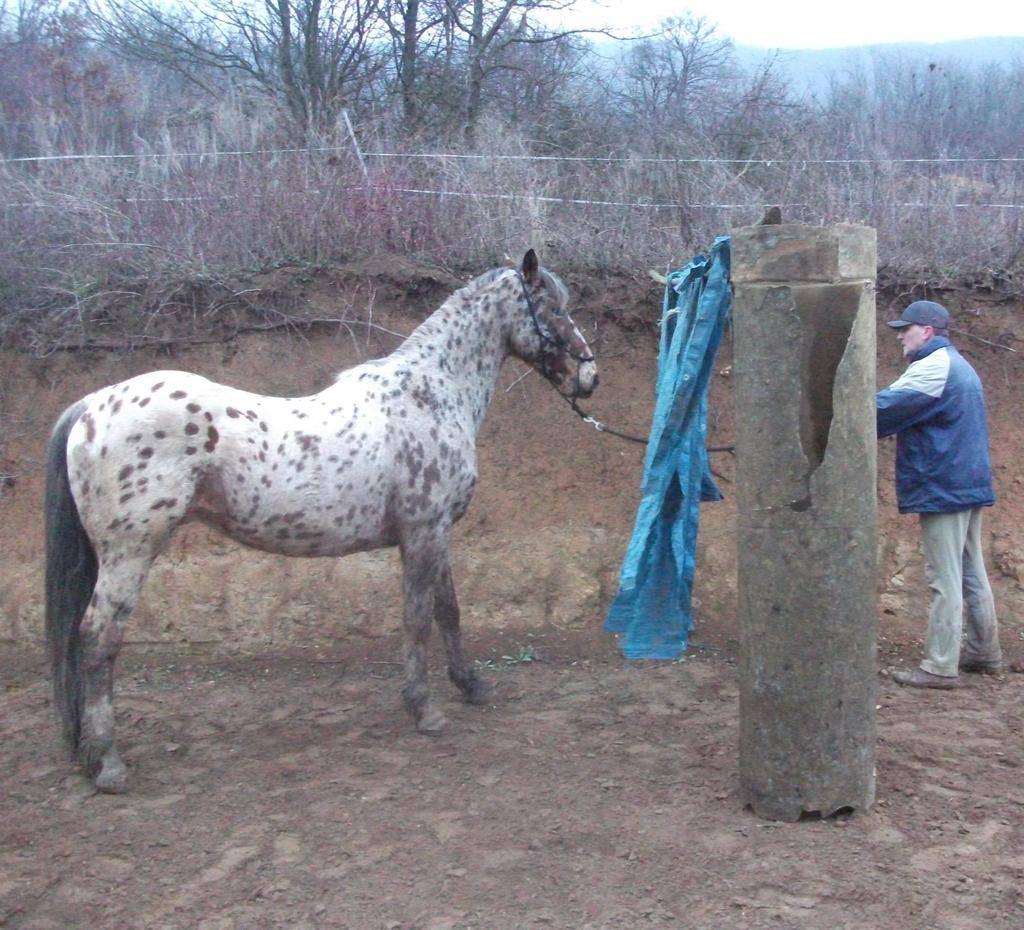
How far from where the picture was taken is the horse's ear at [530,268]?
544cm

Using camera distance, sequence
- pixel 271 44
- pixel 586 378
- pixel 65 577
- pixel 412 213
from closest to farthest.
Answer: pixel 65 577
pixel 586 378
pixel 412 213
pixel 271 44

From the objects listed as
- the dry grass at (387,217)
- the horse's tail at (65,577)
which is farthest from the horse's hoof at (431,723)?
the dry grass at (387,217)

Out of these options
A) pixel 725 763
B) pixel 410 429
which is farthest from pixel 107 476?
pixel 725 763

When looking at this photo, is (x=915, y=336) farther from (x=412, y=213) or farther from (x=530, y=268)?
(x=412, y=213)

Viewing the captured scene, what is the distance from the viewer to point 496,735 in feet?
17.8

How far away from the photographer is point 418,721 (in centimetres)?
547

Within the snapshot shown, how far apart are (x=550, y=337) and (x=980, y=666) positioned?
3.10 m

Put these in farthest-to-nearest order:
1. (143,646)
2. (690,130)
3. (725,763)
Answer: (690,130), (143,646), (725,763)

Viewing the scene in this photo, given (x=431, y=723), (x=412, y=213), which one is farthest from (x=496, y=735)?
(x=412, y=213)

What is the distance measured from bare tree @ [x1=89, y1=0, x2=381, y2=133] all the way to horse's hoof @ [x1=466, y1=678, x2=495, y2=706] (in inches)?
282

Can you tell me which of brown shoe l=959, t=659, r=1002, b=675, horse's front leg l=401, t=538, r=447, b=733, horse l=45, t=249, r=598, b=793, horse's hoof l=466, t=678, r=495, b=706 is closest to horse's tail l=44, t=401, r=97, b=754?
horse l=45, t=249, r=598, b=793

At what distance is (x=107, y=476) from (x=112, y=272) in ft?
11.5

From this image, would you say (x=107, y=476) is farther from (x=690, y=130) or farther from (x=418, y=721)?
(x=690, y=130)

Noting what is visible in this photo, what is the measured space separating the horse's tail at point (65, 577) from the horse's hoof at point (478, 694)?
1.97 meters
